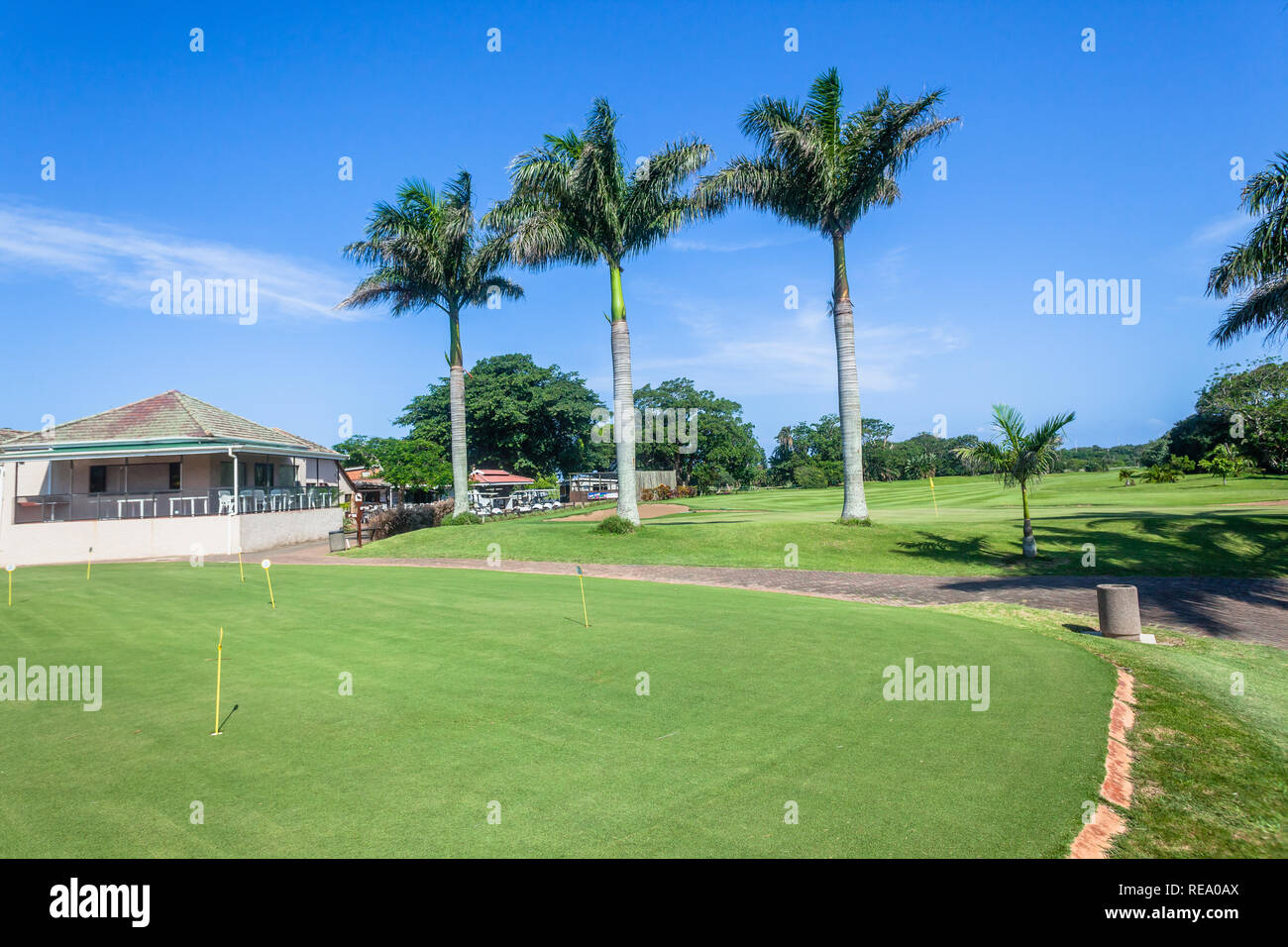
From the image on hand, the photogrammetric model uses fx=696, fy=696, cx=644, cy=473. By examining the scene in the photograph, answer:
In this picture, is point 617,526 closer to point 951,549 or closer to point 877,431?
point 951,549

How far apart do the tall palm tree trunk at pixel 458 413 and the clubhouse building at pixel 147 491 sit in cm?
881

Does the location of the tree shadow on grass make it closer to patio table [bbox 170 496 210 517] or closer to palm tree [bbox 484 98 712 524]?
palm tree [bbox 484 98 712 524]

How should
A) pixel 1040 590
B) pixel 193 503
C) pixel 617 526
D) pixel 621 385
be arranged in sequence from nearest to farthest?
pixel 1040 590 < pixel 621 385 < pixel 617 526 < pixel 193 503

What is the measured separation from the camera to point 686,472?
8000 cm

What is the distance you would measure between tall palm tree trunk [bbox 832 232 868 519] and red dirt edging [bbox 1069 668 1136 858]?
53.8 feet

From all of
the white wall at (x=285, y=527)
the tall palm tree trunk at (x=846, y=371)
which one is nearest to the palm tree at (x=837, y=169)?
the tall palm tree trunk at (x=846, y=371)

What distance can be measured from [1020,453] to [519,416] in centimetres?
4810

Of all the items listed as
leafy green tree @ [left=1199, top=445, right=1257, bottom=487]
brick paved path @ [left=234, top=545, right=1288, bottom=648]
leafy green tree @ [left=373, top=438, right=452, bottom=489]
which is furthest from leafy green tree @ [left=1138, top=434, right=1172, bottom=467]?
leafy green tree @ [left=373, top=438, right=452, bottom=489]

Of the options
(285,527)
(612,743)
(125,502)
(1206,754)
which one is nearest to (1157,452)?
(285,527)

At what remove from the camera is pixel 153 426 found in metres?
32.2

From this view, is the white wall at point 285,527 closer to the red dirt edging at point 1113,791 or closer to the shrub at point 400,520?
the shrub at point 400,520

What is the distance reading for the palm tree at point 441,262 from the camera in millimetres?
28938

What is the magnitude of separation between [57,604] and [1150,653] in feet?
62.6

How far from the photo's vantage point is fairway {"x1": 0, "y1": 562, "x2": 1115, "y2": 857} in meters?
4.42
